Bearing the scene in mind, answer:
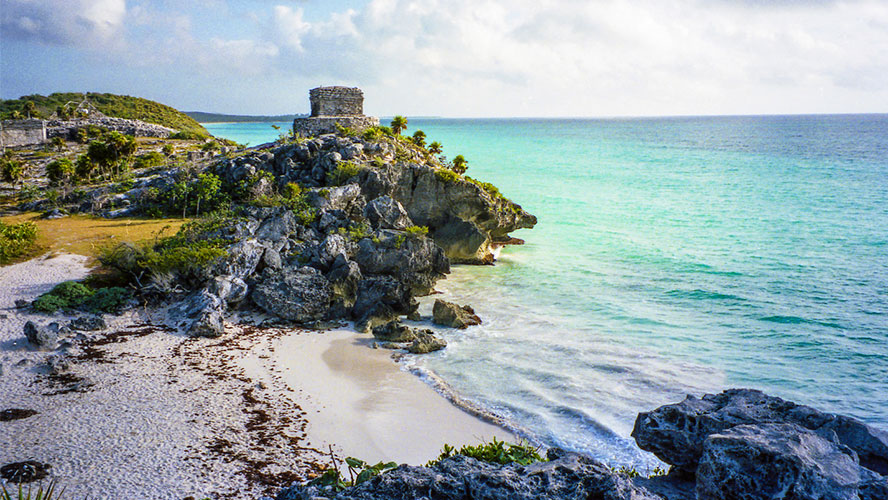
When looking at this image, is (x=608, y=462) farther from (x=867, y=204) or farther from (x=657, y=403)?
(x=867, y=204)

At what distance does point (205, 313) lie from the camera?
1523cm

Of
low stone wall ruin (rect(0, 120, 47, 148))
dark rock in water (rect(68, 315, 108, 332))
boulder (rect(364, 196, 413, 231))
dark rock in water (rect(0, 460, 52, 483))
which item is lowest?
dark rock in water (rect(0, 460, 52, 483))

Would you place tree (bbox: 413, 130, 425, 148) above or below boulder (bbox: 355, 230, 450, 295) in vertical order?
above

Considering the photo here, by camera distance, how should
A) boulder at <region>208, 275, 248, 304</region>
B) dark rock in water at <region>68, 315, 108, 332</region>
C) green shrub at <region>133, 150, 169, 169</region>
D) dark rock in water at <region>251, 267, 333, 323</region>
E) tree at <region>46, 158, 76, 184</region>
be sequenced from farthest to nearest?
green shrub at <region>133, 150, 169, 169</region>
tree at <region>46, 158, 76, 184</region>
dark rock in water at <region>251, 267, 333, 323</region>
boulder at <region>208, 275, 248, 304</region>
dark rock in water at <region>68, 315, 108, 332</region>

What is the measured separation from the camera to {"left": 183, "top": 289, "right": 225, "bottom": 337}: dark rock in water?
14797 millimetres

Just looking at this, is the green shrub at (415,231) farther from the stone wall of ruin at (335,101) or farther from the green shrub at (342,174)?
the stone wall of ruin at (335,101)

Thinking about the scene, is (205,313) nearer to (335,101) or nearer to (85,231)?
(85,231)

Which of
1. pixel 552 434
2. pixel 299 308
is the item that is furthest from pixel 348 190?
pixel 552 434

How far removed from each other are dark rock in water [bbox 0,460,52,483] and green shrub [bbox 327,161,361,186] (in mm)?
17421

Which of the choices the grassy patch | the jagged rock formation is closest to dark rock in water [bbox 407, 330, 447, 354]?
the jagged rock formation

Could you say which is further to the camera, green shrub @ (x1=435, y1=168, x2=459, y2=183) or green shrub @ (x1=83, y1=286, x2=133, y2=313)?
green shrub @ (x1=435, y1=168, x2=459, y2=183)

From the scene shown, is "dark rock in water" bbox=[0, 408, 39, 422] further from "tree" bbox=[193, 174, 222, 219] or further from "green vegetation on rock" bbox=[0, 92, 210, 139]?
"green vegetation on rock" bbox=[0, 92, 210, 139]

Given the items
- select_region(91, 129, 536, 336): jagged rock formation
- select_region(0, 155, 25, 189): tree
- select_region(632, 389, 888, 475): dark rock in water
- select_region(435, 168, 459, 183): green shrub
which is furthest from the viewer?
select_region(0, 155, 25, 189): tree

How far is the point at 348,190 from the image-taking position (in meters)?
23.5
